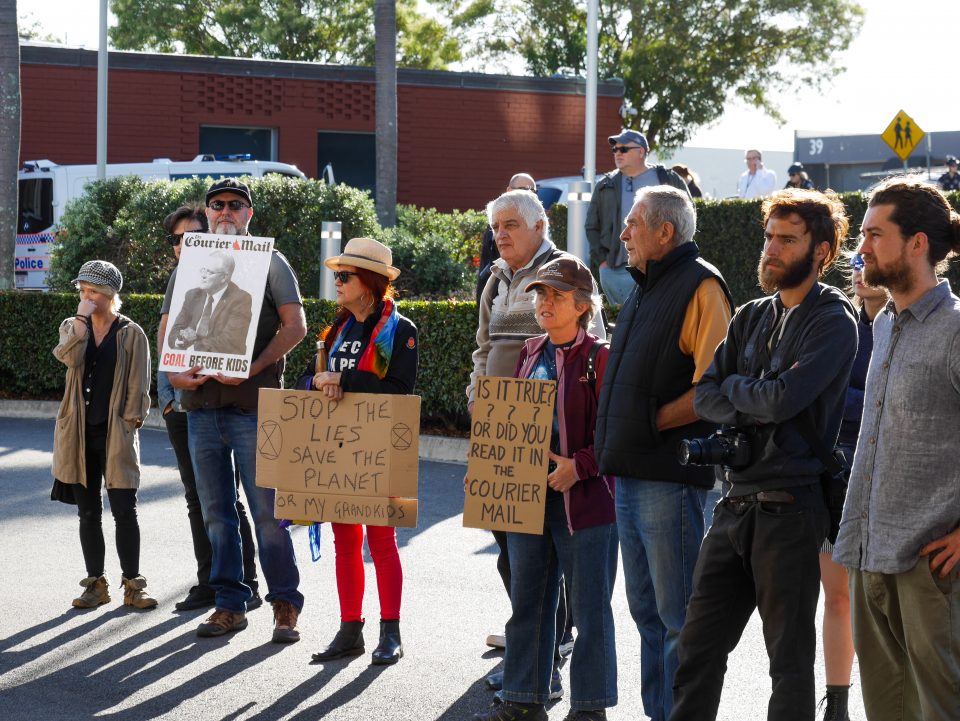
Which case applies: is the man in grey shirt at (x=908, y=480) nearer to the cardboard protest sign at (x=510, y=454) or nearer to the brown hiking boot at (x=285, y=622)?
the cardboard protest sign at (x=510, y=454)

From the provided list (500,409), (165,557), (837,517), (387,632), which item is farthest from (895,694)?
(165,557)

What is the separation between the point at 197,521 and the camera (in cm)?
767

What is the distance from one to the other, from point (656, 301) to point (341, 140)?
91.9ft

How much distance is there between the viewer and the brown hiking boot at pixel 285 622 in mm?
6785

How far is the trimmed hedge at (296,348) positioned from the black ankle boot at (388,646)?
6400 millimetres

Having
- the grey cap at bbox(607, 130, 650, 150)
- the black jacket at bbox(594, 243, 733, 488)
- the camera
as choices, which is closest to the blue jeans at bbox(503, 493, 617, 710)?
the black jacket at bbox(594, 243, 733, 488)

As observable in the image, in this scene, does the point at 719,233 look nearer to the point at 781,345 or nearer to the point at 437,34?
the point at 781,345

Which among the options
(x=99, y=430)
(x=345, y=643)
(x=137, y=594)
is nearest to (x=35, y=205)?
(x=99, y=430)

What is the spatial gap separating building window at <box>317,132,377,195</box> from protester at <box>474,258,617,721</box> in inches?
1063

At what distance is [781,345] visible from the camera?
4.43 meters

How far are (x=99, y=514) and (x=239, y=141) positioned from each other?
24747mm

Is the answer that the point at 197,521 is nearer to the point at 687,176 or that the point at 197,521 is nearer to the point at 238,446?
the point at 238,446

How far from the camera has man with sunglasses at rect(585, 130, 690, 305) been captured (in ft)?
37.5

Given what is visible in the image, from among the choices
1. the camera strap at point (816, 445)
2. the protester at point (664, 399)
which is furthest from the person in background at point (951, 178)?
the camera strap at point (816, 445)
